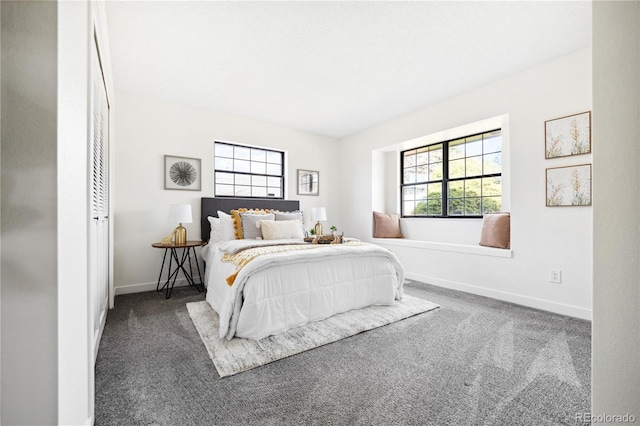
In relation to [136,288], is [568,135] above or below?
above

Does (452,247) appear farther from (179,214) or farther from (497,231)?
(179,214)

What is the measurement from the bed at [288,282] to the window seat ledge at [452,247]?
1.08 metres

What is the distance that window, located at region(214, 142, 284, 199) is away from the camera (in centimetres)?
430

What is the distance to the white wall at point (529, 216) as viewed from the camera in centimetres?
265

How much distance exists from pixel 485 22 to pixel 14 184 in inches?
117

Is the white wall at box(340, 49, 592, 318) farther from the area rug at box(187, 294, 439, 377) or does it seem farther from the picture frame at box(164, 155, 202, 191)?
the picture frame at box(164, 155, 202, 191)

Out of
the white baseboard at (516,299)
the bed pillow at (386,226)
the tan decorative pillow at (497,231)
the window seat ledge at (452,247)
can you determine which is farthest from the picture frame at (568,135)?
the bed pillow at (386,226)

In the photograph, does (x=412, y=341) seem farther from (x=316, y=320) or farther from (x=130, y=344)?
(x=130, y=344)

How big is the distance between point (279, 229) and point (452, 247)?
2.29 m

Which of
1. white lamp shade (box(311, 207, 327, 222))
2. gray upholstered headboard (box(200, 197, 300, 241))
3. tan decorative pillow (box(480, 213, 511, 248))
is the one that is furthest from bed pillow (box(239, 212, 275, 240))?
tan decorative pillow (box(480, 213, 511, 248))

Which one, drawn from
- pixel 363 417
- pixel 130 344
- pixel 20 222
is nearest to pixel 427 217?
pixel 363 417

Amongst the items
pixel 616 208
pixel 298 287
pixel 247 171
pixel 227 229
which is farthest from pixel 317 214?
pixel 616 208

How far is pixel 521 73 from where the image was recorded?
3.02m

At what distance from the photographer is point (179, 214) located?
3.35m
